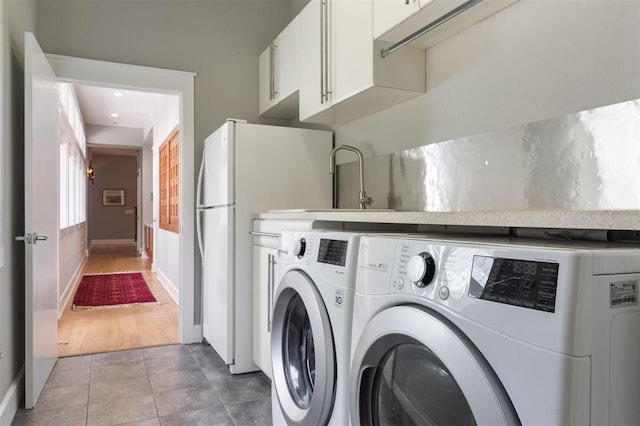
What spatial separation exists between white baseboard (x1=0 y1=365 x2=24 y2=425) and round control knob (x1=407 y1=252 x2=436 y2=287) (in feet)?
6.69

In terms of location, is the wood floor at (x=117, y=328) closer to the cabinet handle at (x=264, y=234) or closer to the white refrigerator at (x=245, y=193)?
the white refrigerator at (x=245, y=193)

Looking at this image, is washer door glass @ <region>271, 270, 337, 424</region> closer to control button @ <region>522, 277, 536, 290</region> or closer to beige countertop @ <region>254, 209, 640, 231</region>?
beige countertop @ <region>254, 209, 640, 231</region>

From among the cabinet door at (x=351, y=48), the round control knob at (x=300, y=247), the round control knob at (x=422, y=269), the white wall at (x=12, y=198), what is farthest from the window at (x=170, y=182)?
the round control knob at (x=422, y=269)

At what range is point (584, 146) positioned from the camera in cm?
138

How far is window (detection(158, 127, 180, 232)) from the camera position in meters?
5.06

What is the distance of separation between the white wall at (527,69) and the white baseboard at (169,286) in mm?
3333

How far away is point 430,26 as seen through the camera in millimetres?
1769

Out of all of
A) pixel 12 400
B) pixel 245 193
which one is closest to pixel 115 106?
pixel 245 193

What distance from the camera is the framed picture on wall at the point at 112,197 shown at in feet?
41.3

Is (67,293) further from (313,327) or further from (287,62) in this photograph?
(313,327)

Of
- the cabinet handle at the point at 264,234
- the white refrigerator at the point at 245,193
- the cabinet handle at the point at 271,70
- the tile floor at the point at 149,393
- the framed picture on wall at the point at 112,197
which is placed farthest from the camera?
the framed picture on wall at the point at 112,197

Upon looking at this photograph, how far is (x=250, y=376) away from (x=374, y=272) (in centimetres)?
182

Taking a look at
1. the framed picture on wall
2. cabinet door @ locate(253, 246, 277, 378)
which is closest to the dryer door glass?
cabinet door @ locate(253, 246, 277, 378)

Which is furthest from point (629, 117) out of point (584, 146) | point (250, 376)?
point (250, 376)
